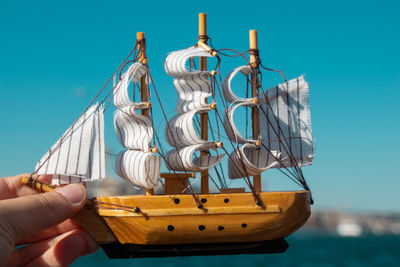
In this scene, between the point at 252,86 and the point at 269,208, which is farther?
the point at 252,86

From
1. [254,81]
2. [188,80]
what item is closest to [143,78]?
[188,80]

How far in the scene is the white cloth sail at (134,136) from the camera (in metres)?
9.76

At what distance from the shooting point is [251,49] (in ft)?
35.7

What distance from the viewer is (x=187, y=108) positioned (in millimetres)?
11289

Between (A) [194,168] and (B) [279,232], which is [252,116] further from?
(B) [279,232]

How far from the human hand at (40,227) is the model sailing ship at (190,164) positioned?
0.98ft

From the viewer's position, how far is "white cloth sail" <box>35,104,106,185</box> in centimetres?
941

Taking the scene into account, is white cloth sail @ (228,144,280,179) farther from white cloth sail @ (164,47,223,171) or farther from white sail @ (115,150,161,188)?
white sail @ (115,150,161,188)

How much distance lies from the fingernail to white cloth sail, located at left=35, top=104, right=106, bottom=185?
127 centimetres

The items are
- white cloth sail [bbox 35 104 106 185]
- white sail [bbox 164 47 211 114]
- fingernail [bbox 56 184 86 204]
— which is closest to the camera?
fingernail [bbox 56 184 86 204]

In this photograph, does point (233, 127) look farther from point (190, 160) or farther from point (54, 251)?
point (54, 251)

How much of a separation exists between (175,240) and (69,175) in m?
2.20

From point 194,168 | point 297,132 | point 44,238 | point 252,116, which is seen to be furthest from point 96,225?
point 297,132

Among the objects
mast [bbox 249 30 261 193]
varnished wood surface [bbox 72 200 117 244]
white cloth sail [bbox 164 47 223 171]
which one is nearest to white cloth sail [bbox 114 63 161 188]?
white cloth sail [bbox 164 47 223 171]
